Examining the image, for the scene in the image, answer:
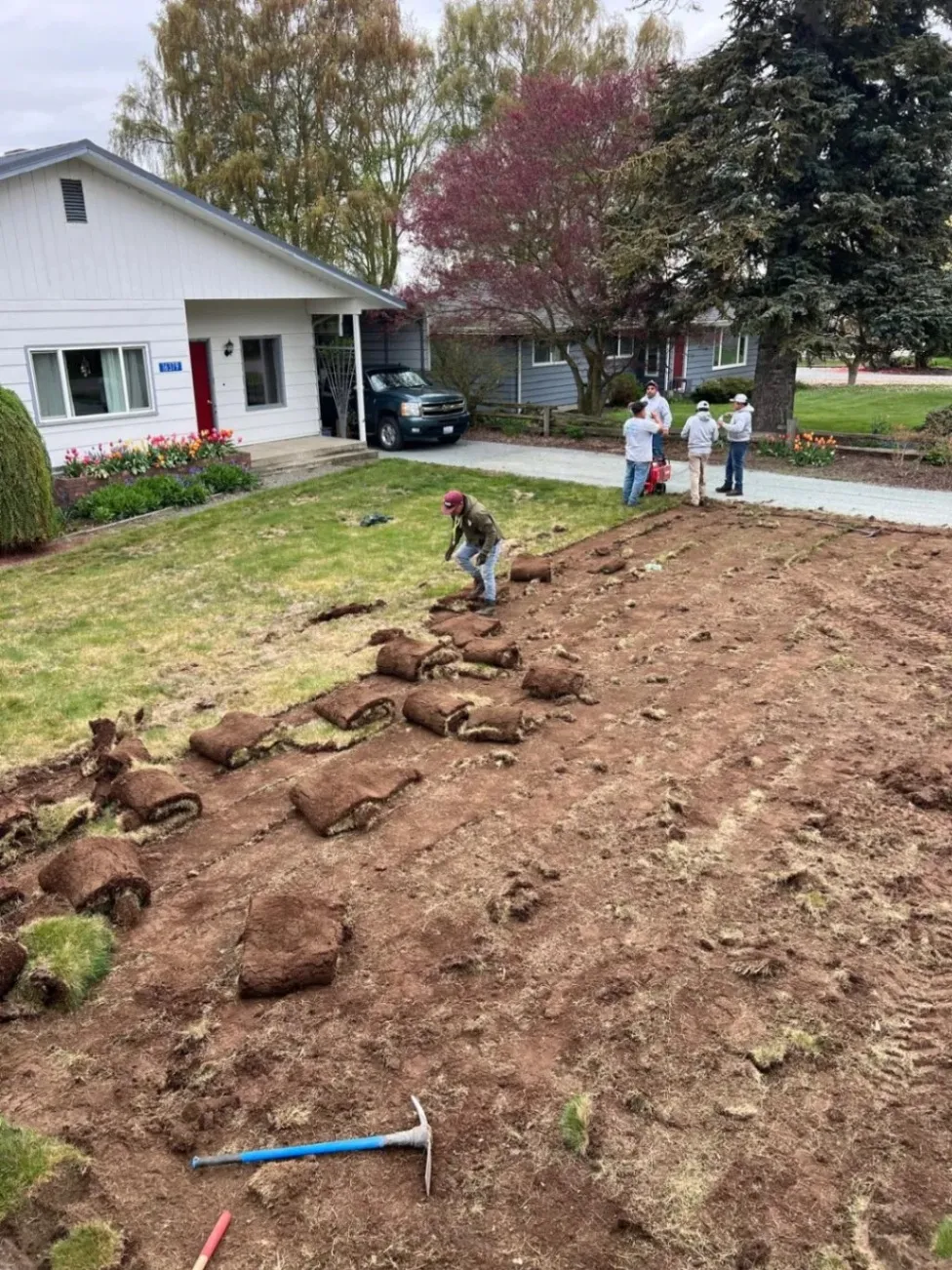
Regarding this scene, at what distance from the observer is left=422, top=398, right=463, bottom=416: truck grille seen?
19.9 metres

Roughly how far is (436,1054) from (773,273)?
17.0m

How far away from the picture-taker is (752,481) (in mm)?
15742

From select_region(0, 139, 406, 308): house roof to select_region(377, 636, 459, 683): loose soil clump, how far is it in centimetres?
1031

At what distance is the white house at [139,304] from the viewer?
14.5 metres

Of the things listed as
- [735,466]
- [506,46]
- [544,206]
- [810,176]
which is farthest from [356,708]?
[506,46]

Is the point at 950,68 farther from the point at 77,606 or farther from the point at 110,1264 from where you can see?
the point at 110,1264

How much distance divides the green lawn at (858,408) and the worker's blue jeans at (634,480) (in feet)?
20.7

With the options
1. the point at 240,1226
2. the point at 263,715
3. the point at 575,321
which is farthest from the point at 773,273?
the point at 240,1226

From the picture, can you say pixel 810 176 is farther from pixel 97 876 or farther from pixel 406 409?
pixel 97 876

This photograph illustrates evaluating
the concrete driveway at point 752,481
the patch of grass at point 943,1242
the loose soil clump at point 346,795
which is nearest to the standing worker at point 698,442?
the concrete driveway at point 752,481

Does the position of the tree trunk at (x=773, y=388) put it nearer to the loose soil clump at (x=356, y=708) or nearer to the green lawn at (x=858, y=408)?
the green lawn at (x=858, y=408)

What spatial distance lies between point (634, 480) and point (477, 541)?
5.53 meters

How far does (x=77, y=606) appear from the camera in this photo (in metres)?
10.2

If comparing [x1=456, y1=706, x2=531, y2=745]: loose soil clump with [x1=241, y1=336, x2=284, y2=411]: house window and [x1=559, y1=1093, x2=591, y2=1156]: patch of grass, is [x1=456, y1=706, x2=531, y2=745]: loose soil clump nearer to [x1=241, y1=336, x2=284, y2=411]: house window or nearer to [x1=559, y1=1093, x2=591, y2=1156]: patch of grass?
[x1=559, y1=1093, x2=591, y2=1156]: patch of grass
